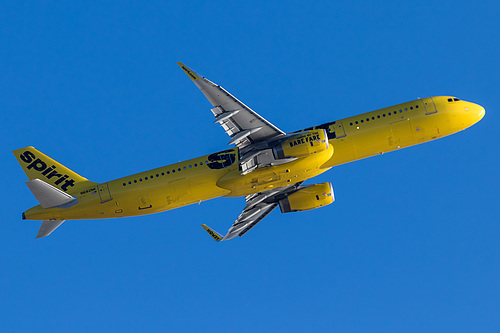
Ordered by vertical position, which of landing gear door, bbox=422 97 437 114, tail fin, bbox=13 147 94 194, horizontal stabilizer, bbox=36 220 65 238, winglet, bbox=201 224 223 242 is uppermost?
tail fin, bbox=13 147 94 194

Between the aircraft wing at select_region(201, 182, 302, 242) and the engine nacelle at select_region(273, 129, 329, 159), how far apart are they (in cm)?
1040

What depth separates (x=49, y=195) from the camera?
60.8 metres

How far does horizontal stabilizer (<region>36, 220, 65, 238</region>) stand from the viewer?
62562 millimetres

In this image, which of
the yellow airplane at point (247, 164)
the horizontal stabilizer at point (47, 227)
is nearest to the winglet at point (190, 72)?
the yellow airplane at point (247, 164)

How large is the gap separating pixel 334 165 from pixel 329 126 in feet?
12.4

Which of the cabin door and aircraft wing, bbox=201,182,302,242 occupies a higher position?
the cabin door

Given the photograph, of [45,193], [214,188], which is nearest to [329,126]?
[214,188]

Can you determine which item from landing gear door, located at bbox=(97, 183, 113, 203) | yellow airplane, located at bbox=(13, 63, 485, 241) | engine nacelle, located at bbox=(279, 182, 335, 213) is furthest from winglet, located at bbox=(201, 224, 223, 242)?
landing gear door, located at bbox=(97, 183, 113, 203)

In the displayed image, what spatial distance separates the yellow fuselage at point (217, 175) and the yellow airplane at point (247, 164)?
92 mm

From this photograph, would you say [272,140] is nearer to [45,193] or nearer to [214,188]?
[214,188]

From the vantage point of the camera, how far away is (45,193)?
60656 millimetres

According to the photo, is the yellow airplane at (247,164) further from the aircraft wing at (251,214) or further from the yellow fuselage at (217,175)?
the aircraft wing at (251,214)

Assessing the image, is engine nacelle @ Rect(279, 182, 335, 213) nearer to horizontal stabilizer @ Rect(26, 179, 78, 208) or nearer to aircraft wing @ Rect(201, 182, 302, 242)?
aircraft wing @ Rect(201, 182, 302, 242)

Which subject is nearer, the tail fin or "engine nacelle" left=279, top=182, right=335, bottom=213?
the tail fin
